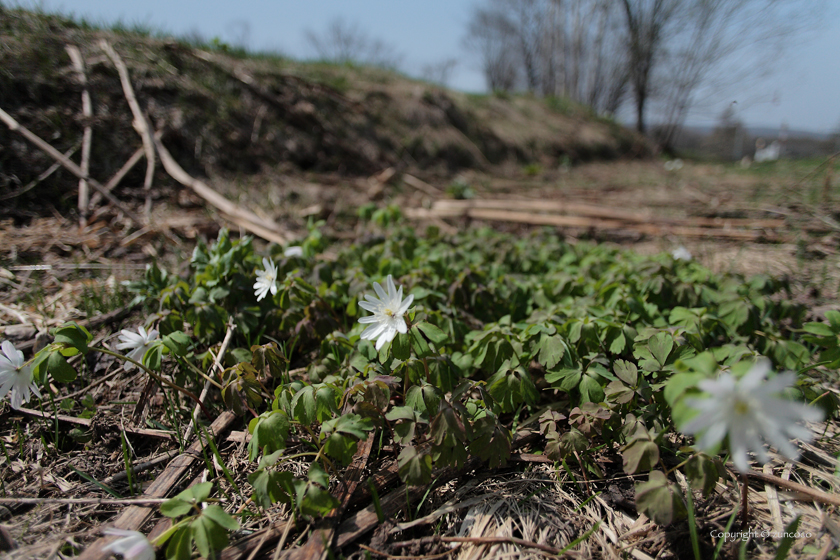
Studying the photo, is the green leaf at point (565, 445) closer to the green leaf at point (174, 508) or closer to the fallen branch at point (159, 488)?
the green leaf at point (174, 508)

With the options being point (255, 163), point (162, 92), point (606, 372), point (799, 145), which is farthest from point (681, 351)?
point (799, 145)

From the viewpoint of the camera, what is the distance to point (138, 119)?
4.45m

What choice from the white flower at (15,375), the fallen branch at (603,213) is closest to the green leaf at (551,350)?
the white flower at (15,375)

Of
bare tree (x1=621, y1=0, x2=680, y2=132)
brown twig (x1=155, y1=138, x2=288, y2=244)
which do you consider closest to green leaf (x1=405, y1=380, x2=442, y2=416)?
brown twig (x1=155, y1=138, x2=288, y2=244)

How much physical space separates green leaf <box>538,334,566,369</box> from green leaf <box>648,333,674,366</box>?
346 mm

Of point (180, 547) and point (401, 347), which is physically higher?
point (401, 347)

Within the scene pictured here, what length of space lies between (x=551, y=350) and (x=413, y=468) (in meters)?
0.77

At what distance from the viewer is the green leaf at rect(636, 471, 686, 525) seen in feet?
3.98

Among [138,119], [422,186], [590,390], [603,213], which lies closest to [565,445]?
[590,390]

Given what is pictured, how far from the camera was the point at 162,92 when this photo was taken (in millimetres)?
4980

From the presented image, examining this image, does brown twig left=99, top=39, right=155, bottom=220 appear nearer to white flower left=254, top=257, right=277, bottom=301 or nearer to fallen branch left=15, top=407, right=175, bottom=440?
fallen branch left=15, top=407, right=175, bottom=440

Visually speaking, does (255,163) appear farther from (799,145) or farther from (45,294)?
(799,145)

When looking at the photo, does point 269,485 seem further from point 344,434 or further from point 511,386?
point 511,386

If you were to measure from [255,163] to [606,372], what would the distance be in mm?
5076
